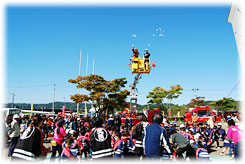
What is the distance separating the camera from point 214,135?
9.41 meters

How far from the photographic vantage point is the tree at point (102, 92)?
2005 centimetres

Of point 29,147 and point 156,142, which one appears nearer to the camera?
point 29,147

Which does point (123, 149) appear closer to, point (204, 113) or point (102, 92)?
point (102, 92)

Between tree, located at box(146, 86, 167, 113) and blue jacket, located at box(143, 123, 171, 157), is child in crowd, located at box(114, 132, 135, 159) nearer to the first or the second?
blue jacket, located at box(143, 123, 171, 157)

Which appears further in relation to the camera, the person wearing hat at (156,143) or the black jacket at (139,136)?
the black jacket at (139,136)

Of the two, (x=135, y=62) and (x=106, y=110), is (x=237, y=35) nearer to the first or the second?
(x=135, y=62)

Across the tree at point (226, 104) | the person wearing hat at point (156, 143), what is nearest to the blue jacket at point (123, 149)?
the person wearing hat at point (156, 143)

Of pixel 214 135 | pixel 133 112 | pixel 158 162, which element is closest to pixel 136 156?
pixel 158 162

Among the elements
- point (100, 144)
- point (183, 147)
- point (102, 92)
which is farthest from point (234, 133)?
point (102, 92)

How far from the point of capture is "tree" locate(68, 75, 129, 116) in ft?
65.8

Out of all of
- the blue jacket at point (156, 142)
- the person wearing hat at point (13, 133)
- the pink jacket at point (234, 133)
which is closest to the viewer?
the blue jacket at point (156, 142)

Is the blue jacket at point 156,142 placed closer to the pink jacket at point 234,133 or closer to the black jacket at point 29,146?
the black jacket at point 29,146

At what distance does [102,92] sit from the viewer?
20453 millimetres

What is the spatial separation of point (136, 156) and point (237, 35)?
5.77 m
